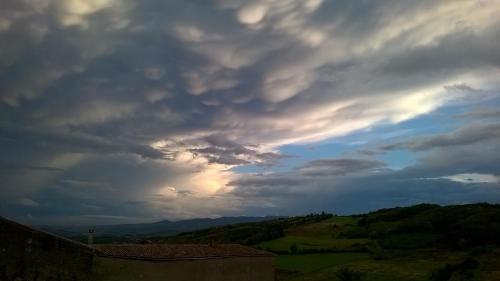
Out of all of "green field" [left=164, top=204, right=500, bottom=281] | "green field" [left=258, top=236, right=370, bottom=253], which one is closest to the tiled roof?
"green field" [left=164, top=204, right=500, bottom=281]

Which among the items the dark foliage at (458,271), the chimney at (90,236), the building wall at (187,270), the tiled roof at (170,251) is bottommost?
the dark foliage at (458,271)

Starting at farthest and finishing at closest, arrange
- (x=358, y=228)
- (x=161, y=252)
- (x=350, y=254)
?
(x=358, y=228) → (x=350, y=254) → (x=161, y=252)

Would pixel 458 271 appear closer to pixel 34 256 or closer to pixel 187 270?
pixel 187 270

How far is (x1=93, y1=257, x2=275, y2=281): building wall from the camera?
34.0 meters

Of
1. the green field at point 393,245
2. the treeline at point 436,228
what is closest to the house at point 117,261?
the green field at point 393,245

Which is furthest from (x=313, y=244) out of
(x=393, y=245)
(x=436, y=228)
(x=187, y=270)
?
(x=187, y=270)

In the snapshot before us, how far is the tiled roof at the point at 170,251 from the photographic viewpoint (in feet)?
118

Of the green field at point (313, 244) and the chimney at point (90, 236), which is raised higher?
the chimney at point (90, 236)

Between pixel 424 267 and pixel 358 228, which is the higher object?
pixel 358 228

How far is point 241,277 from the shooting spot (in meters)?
43.3

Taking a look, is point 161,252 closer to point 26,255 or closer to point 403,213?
point 26,255

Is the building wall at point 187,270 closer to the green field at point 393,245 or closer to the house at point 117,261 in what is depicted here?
the house at point 117,261

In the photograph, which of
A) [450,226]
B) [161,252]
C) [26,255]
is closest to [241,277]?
[161,252]

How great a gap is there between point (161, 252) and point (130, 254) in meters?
3.00
